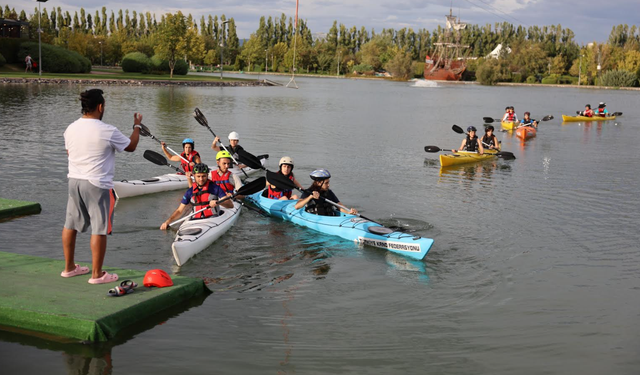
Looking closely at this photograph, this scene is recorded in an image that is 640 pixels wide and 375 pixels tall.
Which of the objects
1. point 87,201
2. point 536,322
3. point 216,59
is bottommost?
point 536,322

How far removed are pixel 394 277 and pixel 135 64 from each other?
70731mm

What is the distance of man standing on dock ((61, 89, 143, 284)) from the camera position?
658 cm

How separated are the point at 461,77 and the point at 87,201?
5198 inches

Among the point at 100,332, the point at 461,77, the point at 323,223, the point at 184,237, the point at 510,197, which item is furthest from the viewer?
the point at 461,77

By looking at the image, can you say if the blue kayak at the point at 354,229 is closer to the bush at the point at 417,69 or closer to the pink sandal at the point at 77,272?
the pink sandal at the point at 77,272

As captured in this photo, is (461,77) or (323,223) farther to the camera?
(461,77)

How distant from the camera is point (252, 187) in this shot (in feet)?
40.3

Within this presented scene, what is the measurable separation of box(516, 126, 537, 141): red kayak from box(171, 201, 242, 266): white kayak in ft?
72.0

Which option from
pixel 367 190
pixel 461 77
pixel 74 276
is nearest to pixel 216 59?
pixel 461 77

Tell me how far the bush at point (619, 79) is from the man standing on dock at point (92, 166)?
117 meters

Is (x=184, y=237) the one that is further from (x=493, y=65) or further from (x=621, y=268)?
(x=493, y=65)

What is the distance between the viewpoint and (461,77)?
13250 centimetres

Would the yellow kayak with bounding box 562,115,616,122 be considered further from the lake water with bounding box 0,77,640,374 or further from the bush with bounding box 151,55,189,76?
the bush with bounding box 151,55,189,76

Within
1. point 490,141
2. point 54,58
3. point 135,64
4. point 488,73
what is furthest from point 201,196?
point 488,73
